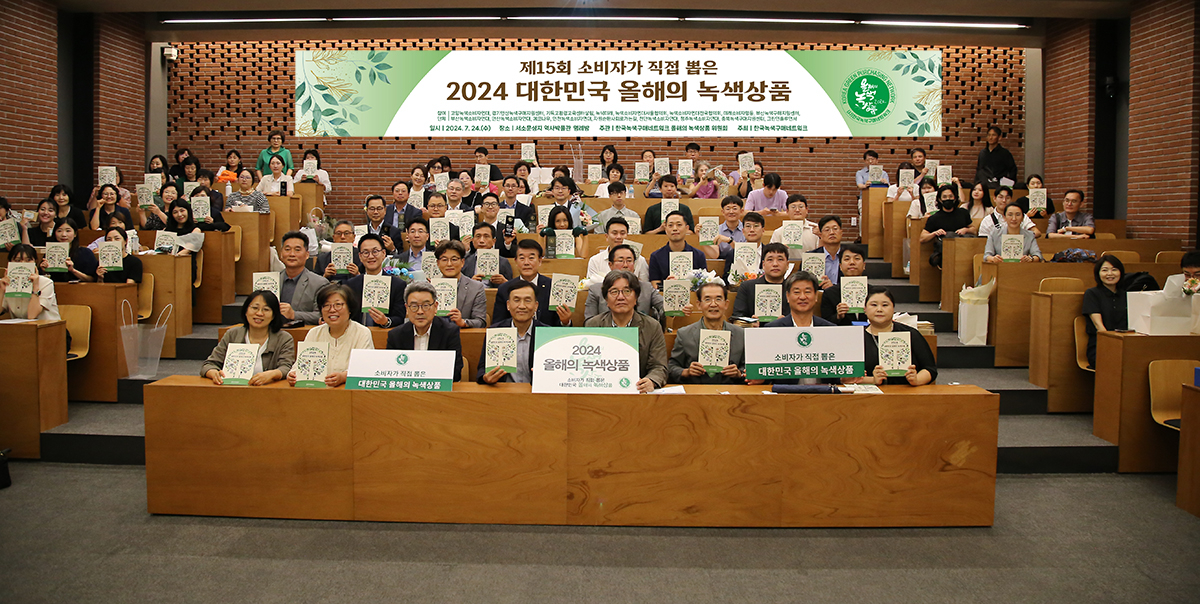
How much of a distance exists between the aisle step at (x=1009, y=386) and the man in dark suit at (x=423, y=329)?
330cm

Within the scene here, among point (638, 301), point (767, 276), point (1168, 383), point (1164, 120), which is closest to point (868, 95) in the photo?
point (1164, 120)

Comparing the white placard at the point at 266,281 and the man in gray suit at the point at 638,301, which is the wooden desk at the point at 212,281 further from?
the man in gray suit at the point at 638,301

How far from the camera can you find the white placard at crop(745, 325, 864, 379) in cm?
340

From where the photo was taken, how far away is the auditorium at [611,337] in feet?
10.4

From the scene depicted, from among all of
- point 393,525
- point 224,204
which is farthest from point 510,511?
point 224,204

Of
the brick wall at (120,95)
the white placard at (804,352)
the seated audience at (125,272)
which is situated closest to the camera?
the white placard at (804,352)

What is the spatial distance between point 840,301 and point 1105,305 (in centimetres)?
169

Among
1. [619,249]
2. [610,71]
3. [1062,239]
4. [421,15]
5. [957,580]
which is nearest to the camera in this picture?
[957,580]

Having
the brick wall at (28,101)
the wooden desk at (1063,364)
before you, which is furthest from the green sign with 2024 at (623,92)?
the wooden desk at (1063,364)

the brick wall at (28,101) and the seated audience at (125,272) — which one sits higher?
the brick wall at (28,101)

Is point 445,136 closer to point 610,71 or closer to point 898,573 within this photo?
point 610,71

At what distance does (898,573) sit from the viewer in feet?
9.68

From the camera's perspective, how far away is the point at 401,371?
3367mm

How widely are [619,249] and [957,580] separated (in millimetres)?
2603
